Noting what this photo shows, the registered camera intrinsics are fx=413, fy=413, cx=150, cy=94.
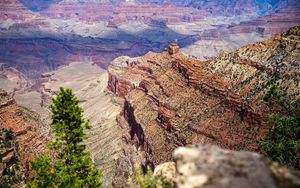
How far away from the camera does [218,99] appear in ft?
252

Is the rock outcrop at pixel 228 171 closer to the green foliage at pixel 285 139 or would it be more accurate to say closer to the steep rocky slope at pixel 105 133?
the green foliage at pixel 285 139

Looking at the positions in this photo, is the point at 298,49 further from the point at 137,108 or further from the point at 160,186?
the point at 160,186

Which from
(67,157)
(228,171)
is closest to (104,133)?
(67,157)

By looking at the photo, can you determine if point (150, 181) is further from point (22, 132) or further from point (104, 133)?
point (104, 133)

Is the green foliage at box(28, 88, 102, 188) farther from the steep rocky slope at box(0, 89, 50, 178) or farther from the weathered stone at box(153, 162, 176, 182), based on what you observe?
the steep rocky slope at box(0, 89, 50, 178)

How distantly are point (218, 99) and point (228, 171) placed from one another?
202 ft

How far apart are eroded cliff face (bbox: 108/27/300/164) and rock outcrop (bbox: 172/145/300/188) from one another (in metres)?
44.2

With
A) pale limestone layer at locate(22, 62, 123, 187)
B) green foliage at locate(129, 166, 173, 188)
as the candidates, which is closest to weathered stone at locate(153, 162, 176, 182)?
green foliage at locate(129, 166, 173, 188)

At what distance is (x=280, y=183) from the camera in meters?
16.3

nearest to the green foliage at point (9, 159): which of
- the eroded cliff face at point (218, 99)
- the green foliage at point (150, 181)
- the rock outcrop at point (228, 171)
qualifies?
the eroded cliff face at point (218, 99)

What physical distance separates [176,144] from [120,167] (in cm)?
1277

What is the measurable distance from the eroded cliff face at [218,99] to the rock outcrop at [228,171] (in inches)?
1741

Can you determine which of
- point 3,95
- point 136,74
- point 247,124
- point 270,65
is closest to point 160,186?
point 247,124

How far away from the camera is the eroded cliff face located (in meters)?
65.4
